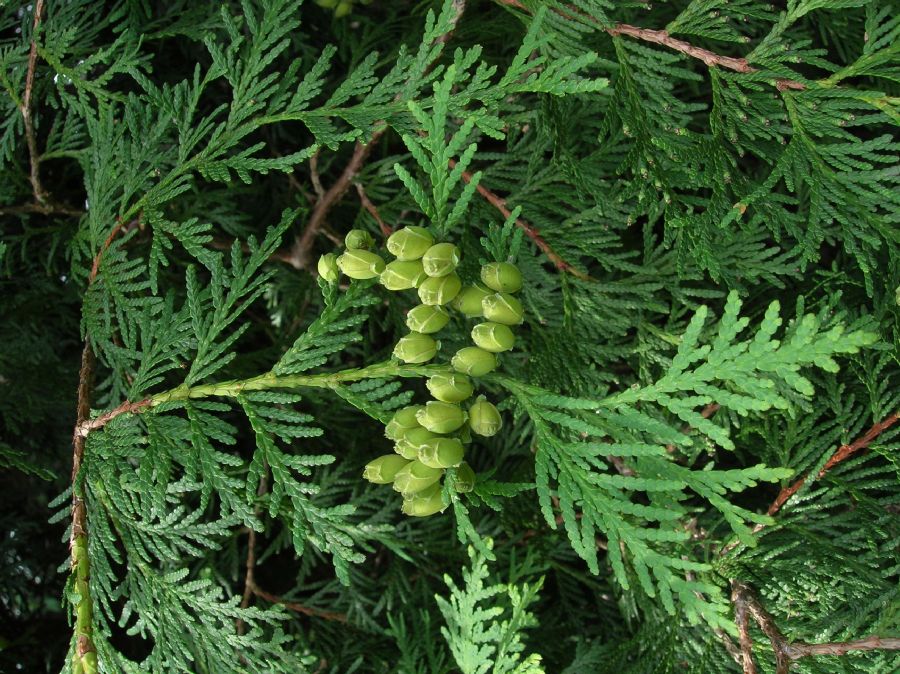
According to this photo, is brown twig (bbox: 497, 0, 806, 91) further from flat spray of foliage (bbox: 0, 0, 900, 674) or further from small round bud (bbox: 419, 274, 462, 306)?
small round bud (bbox: 419, 274, 462, 306)

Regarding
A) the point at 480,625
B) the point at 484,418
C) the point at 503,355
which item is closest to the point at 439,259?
the point at 484,418

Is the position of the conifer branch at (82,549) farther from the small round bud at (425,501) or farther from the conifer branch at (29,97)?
the small round bud at (425,501)

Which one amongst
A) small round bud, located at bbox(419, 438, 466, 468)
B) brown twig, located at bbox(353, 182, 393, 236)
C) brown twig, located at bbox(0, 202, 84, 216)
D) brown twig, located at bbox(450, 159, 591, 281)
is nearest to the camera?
small round bud, located at bbox(419, 438, 466, 468)

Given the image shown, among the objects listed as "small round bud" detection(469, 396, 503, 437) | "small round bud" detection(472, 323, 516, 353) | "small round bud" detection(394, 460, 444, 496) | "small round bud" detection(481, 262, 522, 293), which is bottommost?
"small round bud" detection(394, 460, 444, 496)

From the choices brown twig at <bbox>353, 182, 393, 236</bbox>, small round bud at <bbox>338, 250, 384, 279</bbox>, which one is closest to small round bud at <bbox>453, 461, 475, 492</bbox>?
small round bud at <bbox>338, 250, 384, 279</bbox>

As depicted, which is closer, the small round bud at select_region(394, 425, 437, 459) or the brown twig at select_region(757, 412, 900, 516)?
the small round bud at select_region(394, 425, 437, 459)

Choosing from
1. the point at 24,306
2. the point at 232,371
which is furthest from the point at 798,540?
the point at 24,306

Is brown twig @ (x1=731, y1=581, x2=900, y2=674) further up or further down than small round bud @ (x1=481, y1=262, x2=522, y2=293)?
further down

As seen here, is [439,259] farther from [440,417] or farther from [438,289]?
[440,417]
